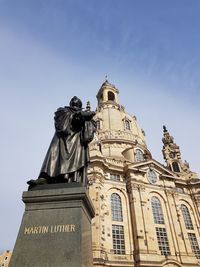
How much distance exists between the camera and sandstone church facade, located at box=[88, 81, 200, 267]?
Answer: 2264 centimetres

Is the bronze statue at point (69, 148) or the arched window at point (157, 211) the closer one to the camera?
the bronze statue at point (69, 148)

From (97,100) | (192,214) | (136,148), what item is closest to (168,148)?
(136,148)

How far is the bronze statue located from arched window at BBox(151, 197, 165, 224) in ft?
78.0

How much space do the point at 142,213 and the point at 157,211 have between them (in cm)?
278

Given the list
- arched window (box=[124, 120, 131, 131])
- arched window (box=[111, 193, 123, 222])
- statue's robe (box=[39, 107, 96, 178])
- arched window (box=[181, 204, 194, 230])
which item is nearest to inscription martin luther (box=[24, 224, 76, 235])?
statue's robe (box=[39, 107, 96, 178])

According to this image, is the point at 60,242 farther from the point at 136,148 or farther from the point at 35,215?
the point at 136,148

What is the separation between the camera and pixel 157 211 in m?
27.7

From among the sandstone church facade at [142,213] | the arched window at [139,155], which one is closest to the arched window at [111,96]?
the arched window at [139,155]

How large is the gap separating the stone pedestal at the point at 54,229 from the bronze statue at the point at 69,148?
1.45 ft

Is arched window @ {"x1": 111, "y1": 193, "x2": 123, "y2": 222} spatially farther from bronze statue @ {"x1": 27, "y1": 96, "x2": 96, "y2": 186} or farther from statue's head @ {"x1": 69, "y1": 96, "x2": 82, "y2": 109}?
bronze statue @ {"x1": 27, "y1": 96, "x2": 96, "y2": 186}

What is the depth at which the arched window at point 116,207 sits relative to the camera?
83.7 ft

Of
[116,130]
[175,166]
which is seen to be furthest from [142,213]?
[116,130]

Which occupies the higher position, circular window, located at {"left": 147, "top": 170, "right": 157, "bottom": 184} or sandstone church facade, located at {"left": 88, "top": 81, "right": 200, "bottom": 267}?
circular window, located at {"left": 147, "top": 170, "right": 157, "bottom": 184}

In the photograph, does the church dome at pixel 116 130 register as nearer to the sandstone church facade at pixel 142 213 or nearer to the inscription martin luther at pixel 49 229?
the sandstone church facade at pixel 142 213
